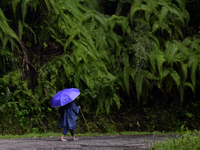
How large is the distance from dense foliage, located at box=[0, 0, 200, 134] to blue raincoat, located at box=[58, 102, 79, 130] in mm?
2750

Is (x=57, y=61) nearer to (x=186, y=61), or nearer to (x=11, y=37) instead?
(x=11, y=37)

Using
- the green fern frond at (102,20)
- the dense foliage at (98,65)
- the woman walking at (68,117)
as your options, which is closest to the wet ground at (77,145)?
the woman walking at (68,117)

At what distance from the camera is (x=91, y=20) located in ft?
41.4

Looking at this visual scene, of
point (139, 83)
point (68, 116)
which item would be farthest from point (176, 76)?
point (68, 116)

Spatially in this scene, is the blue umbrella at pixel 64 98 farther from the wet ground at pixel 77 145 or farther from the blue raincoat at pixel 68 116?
the wet ground at pixel 77 145

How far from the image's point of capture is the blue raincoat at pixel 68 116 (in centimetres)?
820

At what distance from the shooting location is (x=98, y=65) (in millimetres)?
11836

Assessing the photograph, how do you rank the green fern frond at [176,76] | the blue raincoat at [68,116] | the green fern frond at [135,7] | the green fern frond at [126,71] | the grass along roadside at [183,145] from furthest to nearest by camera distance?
the green fern frond at [135,7] < the green fern frond at [126,71] < the green fern frond at [176,76] < the blue raincoat at [68,116] < the grass along roadside at [183,145]

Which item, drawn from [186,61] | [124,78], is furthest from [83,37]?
[186,61]

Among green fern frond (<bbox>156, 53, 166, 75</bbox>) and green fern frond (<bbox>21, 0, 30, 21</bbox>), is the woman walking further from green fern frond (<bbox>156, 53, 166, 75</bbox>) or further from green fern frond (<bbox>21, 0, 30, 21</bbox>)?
green fern frond (<bbox>156, 53, 166, 75</bbox>)

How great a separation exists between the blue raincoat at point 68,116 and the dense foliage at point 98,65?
9.02 feet

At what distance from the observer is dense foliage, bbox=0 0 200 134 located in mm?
10977

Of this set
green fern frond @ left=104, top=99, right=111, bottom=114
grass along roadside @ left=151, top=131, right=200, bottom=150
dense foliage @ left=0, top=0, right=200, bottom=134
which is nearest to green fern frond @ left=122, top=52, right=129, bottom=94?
dense foliage @ left=0, top=0, right=200, bottom=134

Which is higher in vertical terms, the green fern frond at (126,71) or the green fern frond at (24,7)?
the green fern frond at (24,7)
